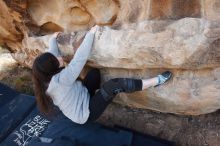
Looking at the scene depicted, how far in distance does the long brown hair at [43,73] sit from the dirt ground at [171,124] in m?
0.96

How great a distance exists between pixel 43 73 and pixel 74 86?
344 millimetres

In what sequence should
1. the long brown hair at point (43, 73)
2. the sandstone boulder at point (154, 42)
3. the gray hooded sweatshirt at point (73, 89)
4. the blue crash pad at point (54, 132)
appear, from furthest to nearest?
the blue crash pad at point (54, 132) < the gray hooded sweatshirt at point (73, 89) < the long brown hair at point (43, 73) < the sandstone boulder at point (154, 42)

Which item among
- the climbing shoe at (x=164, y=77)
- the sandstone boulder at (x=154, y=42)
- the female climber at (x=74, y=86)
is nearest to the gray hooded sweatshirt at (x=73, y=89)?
the female climber at (x=74, y=86)

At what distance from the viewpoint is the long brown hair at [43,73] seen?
116 inches

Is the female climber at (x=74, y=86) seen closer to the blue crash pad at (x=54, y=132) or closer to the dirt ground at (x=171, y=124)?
the blue crash pad at (x=54, y=132)

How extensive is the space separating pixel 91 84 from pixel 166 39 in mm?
962

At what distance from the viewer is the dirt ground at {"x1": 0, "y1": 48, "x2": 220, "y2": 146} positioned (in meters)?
3.40

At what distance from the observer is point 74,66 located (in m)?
3.09

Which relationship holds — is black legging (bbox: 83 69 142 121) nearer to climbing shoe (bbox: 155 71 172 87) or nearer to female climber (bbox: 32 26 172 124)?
female climber (bbox: 32 26 172 124)

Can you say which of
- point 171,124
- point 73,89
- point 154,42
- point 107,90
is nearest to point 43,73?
point 73,89

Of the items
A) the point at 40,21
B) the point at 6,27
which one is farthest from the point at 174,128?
the point at 6,27

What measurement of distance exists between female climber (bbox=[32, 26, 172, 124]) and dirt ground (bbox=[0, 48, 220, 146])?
613mm

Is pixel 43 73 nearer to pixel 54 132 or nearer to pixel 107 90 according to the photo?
pixel 107 90

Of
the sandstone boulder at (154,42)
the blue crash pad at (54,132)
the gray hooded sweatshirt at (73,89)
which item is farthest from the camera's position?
the blue crash pad at (54,132)
